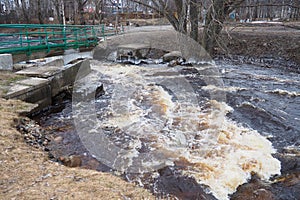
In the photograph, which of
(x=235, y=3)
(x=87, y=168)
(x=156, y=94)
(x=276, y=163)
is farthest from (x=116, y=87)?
(x=235, y=3)

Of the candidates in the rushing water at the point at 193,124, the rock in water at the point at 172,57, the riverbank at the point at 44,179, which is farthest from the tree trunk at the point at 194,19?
the riverbank at the point at 44,179

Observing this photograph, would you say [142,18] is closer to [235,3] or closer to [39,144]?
[235,3]

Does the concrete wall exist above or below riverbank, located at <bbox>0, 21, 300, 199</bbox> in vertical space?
above

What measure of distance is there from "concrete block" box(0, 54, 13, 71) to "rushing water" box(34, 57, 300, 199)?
7.65ft

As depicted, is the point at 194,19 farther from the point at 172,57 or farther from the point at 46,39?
the point at 46,39

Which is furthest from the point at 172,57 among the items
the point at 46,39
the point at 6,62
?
the point at 6,62

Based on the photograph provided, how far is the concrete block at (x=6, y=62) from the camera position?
8648mm

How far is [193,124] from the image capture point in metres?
6.44

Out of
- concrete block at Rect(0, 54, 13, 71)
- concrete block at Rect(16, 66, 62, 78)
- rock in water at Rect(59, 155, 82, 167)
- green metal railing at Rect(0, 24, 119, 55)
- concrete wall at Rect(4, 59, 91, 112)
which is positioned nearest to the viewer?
rock in water at Rect(59, 155, 82, 167)

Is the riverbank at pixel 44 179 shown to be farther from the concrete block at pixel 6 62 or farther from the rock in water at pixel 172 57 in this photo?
the rock in water at pixel 172 57

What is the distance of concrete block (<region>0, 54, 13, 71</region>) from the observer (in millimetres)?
8648

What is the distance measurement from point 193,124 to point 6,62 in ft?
21.0

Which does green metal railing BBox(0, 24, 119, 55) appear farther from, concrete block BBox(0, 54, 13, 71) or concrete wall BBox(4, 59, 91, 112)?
concrete wall BBox(4, 59, 91, 112)

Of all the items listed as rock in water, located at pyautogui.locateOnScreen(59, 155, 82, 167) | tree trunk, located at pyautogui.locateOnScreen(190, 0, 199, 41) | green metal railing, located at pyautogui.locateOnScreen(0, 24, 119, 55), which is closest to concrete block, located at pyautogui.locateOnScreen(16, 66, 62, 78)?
green metal railing, located at pyautogui.locateOnScreen(0, 24, 119, 55)
